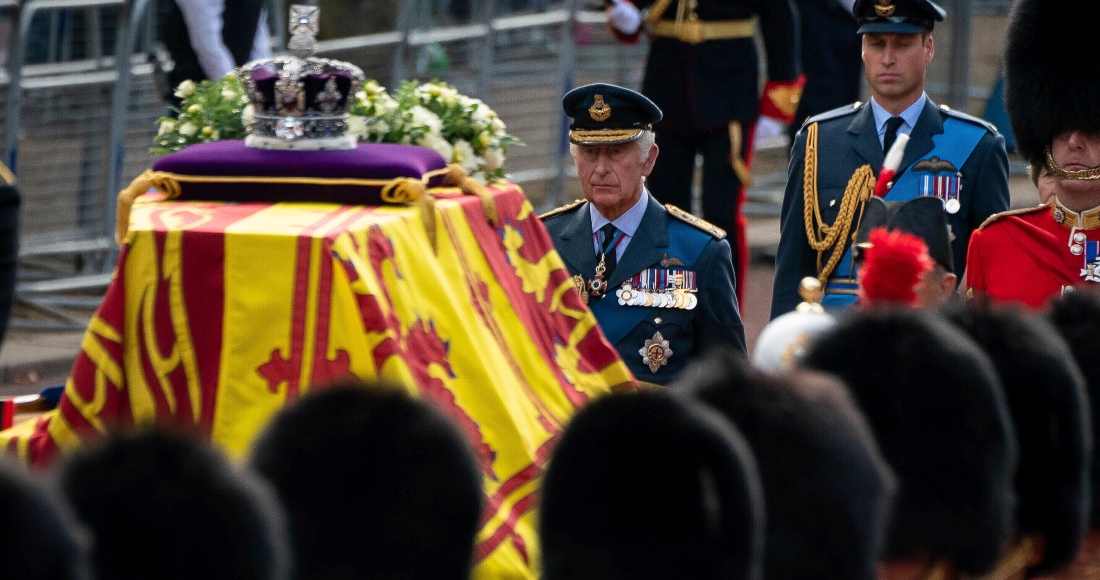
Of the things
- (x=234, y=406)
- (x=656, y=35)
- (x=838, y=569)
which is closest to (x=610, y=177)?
(x=234, y=406)

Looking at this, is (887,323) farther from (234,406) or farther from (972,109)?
(972,109)

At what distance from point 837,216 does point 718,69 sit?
8.90ft

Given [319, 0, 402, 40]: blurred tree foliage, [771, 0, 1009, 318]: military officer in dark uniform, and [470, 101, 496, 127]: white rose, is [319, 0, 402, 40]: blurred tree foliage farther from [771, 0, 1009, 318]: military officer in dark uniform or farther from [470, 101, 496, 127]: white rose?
[470, 101, 496, 127]: white rose

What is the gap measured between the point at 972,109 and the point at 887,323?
36.1ft

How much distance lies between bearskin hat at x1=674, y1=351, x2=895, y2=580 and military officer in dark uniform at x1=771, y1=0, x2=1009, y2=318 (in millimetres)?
2631

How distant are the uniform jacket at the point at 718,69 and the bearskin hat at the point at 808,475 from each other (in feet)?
16.8

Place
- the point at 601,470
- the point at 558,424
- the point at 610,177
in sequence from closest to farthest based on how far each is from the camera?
1. the point at 601,470
2. the point at 558,424
3. the point at 610,177

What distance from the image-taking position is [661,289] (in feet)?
16.2

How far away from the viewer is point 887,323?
2.89m

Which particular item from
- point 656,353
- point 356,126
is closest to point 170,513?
point 356,126

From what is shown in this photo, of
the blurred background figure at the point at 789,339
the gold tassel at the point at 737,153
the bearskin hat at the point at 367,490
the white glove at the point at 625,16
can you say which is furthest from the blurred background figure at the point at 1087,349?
the white glove at the point at 625,16

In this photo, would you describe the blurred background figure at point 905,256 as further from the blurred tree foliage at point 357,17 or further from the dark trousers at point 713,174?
the blurred tree foliage at point 357,17

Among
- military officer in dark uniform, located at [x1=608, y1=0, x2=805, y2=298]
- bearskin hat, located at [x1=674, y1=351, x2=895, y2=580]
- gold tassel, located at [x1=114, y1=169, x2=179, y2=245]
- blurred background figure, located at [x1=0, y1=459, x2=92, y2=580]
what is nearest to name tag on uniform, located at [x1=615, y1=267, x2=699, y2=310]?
gold tassel, located at [x1=114, y1=169, x2=179, y2=245]

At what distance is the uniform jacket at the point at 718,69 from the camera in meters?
7.75
